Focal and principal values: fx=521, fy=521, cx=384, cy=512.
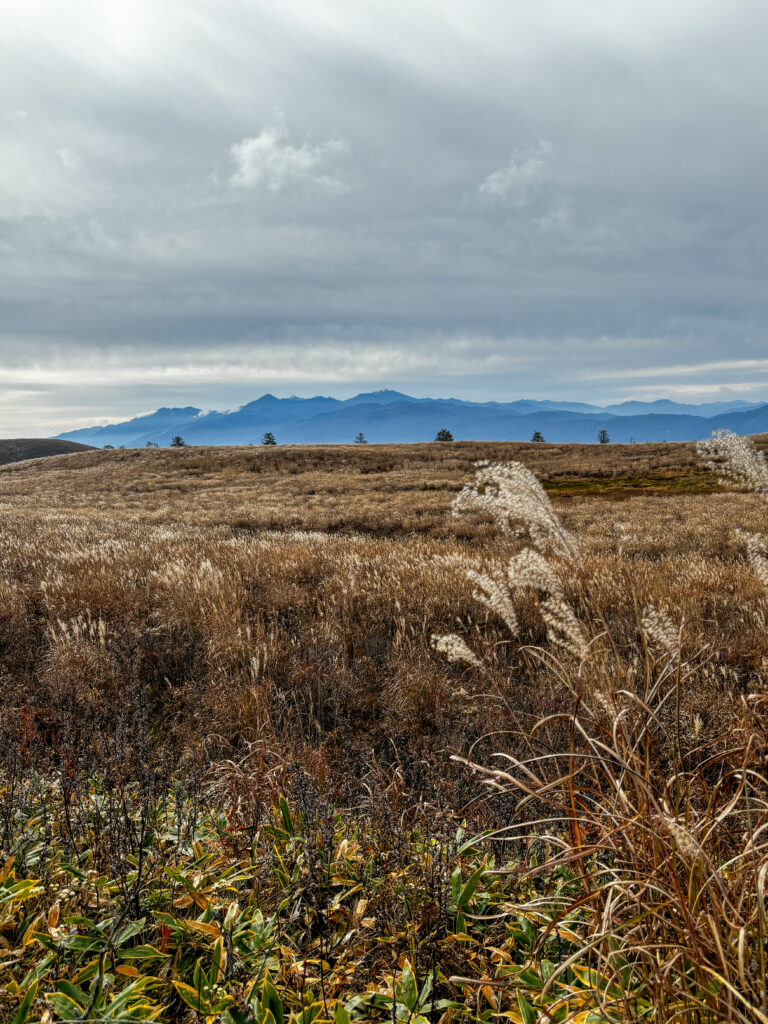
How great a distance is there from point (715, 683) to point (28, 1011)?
447 cm

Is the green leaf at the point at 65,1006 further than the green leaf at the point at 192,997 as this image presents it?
No

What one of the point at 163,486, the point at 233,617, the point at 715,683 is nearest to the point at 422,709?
the point at 715,683

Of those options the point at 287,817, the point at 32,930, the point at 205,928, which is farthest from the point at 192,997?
the point at 287,817

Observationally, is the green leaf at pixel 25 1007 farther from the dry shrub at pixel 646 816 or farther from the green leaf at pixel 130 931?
the dry shrub at pixel 646 816

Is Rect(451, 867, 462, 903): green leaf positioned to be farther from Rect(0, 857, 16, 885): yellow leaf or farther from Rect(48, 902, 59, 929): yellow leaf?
Rect(0, 857, 16, 885): yellow leaf

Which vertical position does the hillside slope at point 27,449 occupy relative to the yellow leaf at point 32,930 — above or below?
above

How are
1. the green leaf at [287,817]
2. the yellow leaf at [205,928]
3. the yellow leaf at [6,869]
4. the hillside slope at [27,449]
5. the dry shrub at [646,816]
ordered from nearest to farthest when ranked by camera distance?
the dry shrub at [646,816]
the yellow leaf at [205,928]
the yellow leaf at [6,869]
the green leaf at [287,817]
the hillside slope at [27,449]

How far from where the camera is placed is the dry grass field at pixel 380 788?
151cm

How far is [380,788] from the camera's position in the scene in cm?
286

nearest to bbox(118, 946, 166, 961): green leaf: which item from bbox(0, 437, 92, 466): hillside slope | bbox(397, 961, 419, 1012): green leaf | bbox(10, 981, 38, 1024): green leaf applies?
bbox(10, 981, 38, 1024): green leaf

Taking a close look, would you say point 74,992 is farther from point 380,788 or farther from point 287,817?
point 380,788

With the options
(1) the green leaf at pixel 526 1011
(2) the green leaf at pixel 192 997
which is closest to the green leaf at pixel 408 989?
(1) the green leaf at pixel 526 1011

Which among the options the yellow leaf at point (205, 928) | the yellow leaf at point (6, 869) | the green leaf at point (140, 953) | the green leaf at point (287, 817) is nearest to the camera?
the green leaf at point (140, 953)

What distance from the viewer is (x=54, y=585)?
24.1 feet
